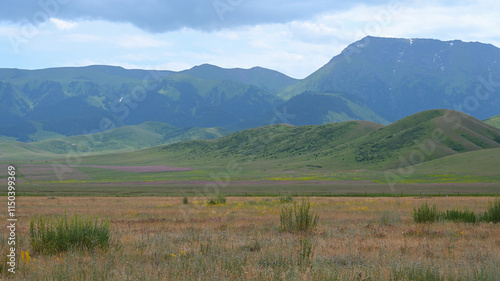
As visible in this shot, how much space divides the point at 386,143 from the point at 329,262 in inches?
6339

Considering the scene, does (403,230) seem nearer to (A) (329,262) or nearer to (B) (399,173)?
(A) (329,262)

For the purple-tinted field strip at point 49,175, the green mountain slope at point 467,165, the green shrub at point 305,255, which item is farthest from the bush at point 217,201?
the green mountain slope at point 467,165

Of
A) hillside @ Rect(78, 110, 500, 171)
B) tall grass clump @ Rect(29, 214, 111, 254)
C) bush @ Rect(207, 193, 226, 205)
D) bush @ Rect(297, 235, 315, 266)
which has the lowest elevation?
bush @ Rect(207, 193, 226, 205)

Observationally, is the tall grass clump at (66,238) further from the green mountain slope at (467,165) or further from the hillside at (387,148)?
the hillside at (387,148)

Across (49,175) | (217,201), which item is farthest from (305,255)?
(49,175)

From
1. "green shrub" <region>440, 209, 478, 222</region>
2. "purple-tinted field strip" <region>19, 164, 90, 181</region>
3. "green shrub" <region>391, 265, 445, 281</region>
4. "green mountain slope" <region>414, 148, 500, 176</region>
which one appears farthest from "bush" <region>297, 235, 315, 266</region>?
"purple-tinted field strip" <region>19, 164, 90, 181</region>

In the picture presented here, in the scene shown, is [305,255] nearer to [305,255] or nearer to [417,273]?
[305,255]

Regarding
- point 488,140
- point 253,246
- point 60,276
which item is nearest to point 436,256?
point 253,246

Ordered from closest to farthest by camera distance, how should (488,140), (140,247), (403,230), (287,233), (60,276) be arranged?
(60,276) → (140,247) → (287,233) → (403,230) → (488,140)

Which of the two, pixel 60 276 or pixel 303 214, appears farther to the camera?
pixel 303 214

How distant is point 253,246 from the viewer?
510 inches

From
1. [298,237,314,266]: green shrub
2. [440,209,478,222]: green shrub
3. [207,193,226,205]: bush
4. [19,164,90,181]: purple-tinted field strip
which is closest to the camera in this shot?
[298,237,314,266]: green shrub

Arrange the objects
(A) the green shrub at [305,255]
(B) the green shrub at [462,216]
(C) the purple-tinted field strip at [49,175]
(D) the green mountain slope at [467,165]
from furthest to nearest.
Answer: (C) the purple-tinted field strip at [49,175]
(D) the green mountain slope at [467,165]
(B) the green shrub at [462,216]
(A) the green shrub at [305,255]

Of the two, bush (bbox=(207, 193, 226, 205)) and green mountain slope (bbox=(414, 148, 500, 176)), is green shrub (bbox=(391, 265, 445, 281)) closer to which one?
bush (bbox=(207, 193, 226, 205))
